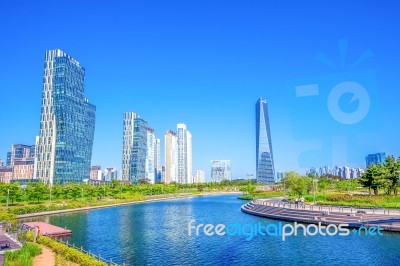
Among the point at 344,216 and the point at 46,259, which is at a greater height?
the point at 344,216

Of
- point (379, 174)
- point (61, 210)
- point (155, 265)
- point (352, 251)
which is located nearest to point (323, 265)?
point (352, 251)

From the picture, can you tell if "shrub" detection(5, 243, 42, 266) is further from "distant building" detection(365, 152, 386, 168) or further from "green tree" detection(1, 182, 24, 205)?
"distant building" detection(365, 152, 386, 168)

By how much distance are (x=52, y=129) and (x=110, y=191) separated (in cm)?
5894

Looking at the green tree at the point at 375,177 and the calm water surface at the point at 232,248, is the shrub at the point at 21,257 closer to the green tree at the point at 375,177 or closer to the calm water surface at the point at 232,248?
the calm water surface at the point at 232,248

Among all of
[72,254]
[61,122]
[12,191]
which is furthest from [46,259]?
[61,122]

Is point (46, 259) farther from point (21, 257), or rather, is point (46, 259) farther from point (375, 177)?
point (375, 177)

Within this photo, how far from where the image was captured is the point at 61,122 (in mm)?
141125

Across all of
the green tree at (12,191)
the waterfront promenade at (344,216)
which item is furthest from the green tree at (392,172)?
the green tree at (12,191)

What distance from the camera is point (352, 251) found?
25688mm

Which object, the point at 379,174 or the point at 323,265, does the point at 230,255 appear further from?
the point at 379,174

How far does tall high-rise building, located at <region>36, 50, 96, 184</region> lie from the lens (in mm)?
139375

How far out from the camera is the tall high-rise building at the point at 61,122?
139 metres

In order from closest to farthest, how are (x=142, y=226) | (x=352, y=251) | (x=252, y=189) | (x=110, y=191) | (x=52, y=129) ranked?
(x=352, y=251), (x=142, y=226), (x=110, y=191), (x=252, y=189), (x=52, y=129)

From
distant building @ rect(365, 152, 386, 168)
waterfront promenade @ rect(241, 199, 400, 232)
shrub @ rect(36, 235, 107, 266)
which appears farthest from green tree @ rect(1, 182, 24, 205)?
distant building @ rect(365, 152, 386, 168)
